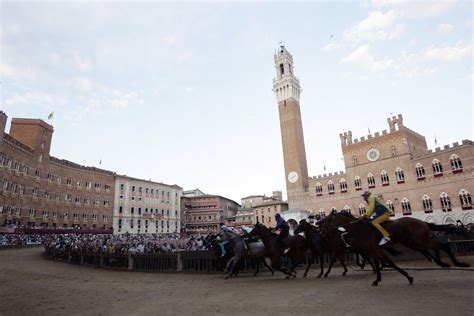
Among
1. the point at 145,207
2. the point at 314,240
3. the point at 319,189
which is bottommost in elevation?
the point at 314,240

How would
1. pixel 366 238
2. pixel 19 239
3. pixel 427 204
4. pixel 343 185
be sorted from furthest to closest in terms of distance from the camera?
pixel 343 185
pixel 427 204
pixel 19 239
pixel 366 238

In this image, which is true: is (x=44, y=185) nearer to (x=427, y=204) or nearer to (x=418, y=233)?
(x=418, y=233)

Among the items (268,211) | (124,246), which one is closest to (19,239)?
(124,246)

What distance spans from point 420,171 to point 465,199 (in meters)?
6.46

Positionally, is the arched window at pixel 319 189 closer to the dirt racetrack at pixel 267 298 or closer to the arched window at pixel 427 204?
the arched window at pixel 427 204

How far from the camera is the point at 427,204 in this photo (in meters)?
38.6

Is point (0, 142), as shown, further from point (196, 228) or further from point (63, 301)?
point (196, 228)

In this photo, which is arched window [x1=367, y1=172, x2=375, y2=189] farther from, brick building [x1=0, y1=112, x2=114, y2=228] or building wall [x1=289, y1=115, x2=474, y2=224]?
brick building [x1=0, y1=112, x2=114, y2=228]

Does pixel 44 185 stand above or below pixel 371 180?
above

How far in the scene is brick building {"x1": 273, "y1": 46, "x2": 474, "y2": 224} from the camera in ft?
119

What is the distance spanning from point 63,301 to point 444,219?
4401 cm

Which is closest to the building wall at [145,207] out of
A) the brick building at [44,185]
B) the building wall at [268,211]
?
the brick building at [44,185]

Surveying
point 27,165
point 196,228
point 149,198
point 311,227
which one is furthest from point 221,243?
point 196,228

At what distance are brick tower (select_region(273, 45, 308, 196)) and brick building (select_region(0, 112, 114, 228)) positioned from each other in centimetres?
4117
